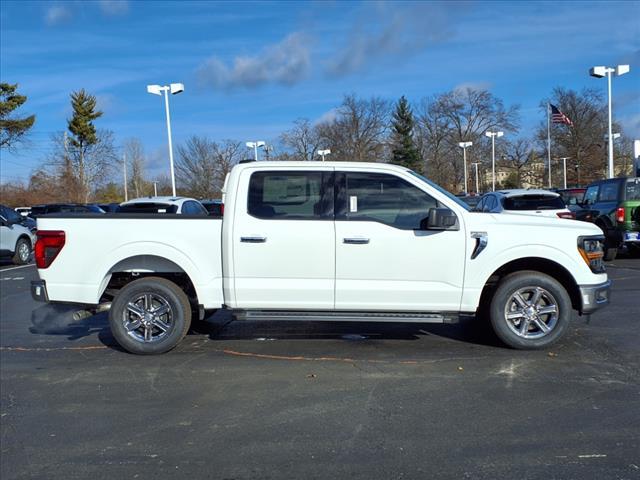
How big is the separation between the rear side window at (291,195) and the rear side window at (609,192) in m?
9.72

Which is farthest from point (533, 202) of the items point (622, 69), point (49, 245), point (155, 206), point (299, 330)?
point (622, 69)

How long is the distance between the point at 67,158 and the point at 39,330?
186 ft

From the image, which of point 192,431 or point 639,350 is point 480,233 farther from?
point 192,431

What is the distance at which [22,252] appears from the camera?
16.8m

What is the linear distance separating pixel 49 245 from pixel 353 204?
10.6 feet

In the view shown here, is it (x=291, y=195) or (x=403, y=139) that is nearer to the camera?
(x=291, y=195)

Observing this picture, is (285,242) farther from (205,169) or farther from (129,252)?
(205,169)

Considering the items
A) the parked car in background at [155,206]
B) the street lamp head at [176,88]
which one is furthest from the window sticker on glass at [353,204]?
the street lamp head at [176,88]

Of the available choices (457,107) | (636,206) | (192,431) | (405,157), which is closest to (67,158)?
(405,157)

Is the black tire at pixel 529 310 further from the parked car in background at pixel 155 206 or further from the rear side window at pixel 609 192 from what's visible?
the rear side window at pixel 609 192

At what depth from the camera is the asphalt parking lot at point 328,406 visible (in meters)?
3.63

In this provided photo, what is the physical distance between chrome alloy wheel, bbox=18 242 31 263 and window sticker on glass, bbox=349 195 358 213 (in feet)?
46.2

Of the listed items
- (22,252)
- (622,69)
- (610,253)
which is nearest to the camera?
(610,253)

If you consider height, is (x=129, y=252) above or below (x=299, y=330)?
above
